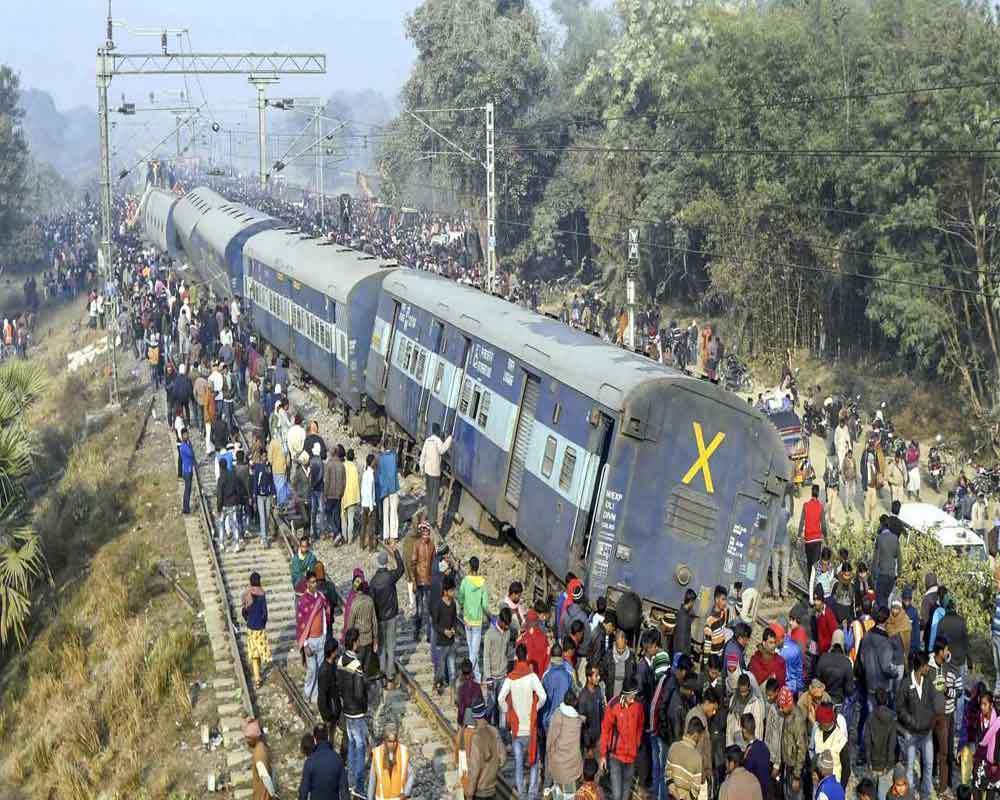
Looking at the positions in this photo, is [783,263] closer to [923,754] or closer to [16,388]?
[16,388]

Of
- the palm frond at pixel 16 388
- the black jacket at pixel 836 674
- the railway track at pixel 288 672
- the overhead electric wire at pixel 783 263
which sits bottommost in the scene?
the railway track at pixel 288 672

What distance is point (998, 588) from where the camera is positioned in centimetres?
1695

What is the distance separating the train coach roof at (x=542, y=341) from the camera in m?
15.1

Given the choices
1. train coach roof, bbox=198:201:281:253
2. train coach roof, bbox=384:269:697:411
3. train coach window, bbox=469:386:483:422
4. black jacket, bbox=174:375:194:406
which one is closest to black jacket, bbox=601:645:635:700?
train coach roof, bbox=384:269:697:411

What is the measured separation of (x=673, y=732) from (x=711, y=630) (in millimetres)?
1691

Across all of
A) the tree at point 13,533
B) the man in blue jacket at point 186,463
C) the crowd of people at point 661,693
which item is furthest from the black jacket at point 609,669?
the man in blue jacket at point 186,463

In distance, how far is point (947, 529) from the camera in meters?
20.6

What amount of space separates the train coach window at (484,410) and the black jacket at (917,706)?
28.0 ft

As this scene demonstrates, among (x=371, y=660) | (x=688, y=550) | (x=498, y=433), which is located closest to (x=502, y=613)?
(x=371, y=660)

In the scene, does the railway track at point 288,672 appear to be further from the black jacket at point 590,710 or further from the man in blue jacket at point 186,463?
the black jacket at point 590,710

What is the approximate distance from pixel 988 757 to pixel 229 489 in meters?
12.0

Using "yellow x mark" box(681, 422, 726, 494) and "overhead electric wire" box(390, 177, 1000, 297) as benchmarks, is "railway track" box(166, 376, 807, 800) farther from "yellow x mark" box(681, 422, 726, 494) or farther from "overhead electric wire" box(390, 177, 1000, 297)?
"overhead electric wire" box(390, 177, 1000, 297)

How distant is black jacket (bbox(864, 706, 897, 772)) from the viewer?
440 inches

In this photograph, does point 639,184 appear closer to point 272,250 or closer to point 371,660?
point 272,250
